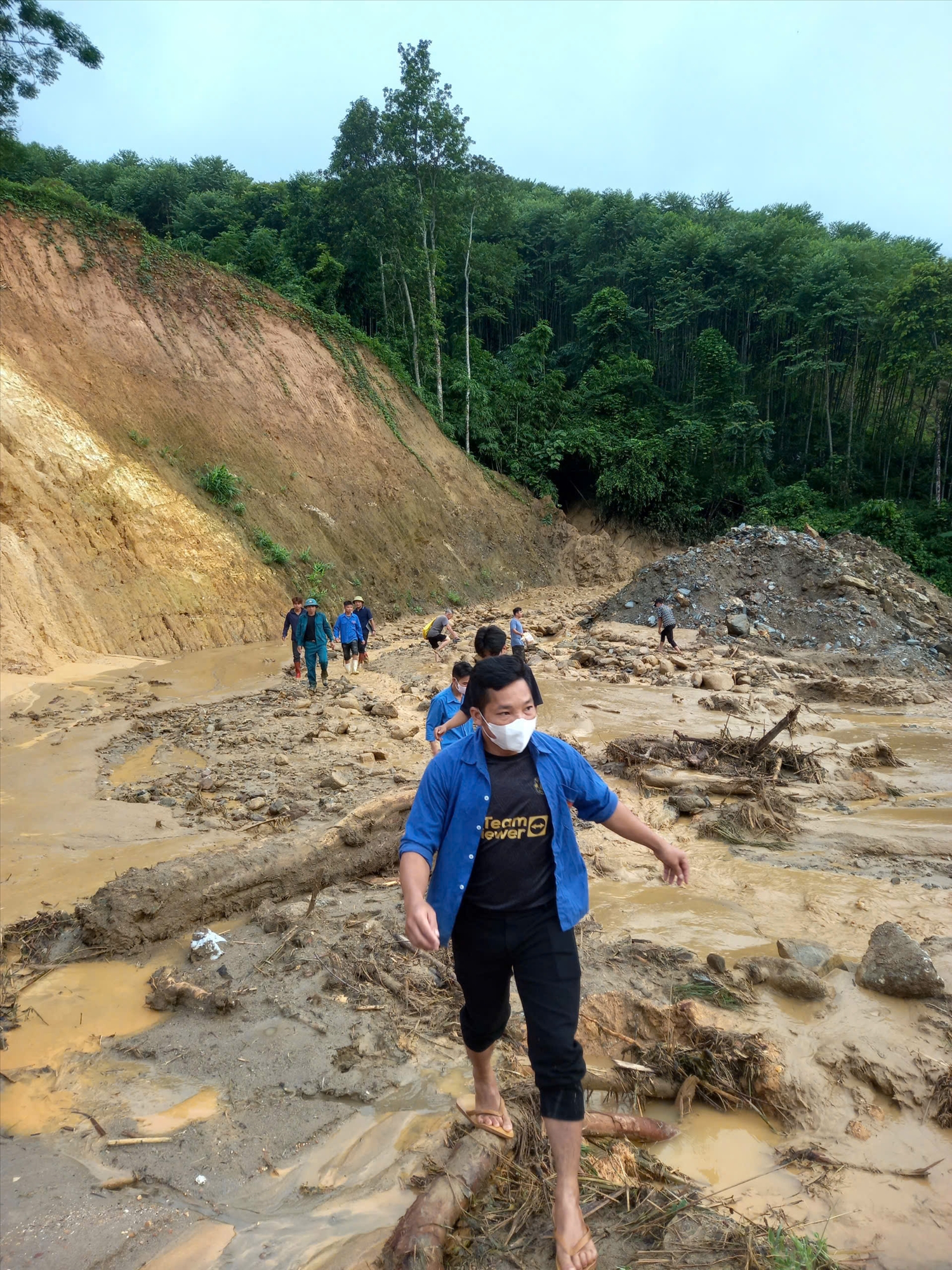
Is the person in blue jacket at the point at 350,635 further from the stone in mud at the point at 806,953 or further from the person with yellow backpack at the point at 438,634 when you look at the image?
the stone in mud at the point at 806,953

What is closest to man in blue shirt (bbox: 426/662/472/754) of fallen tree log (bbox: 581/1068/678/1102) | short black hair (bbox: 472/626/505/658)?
short black hair (bbox: 472/626/505/658)

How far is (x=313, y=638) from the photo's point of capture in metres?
11.3

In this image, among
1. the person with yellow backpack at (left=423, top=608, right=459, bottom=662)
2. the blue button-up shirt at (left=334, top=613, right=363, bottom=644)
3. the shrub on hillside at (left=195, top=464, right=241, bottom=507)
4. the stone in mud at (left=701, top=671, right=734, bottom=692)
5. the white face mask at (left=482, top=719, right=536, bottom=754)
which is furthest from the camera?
the shrub on hillside at (left=195, top=464, right=241, bottom=507)

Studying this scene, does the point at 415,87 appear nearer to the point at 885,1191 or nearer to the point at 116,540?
the point at 116,540

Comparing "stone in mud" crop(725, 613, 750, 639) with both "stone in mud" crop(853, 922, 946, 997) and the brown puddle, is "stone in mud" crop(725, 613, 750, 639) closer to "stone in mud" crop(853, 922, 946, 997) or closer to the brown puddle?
the brown puddle

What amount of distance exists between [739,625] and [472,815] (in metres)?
15.0

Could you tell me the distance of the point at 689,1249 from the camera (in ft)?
7.05

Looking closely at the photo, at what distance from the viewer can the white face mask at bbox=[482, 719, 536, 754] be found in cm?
249

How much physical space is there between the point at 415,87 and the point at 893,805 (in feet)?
88.9

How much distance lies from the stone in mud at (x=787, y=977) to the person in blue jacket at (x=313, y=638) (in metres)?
8.22

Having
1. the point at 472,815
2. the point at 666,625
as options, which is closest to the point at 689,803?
the point at 472,815

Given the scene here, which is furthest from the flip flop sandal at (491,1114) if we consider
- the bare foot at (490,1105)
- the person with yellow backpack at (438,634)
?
the person with yellow backpack at (438,634)

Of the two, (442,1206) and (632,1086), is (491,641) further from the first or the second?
(442,1206)

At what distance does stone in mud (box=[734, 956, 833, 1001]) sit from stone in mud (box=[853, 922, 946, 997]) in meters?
0.22
